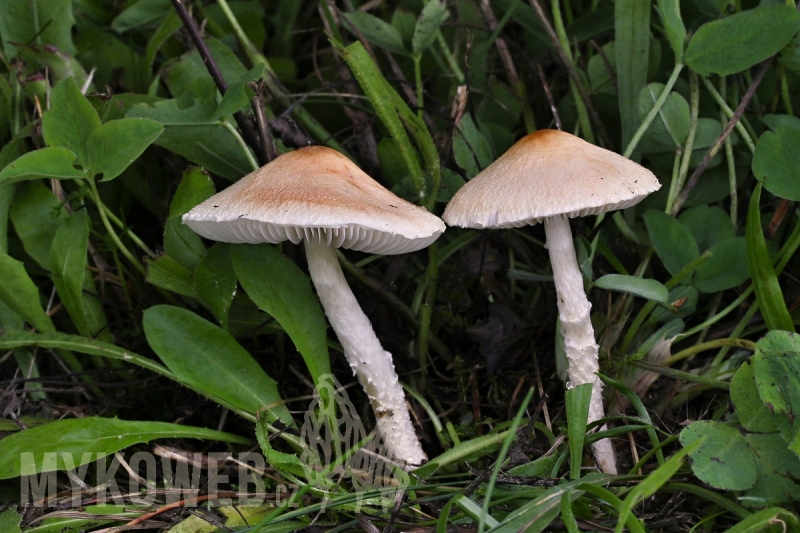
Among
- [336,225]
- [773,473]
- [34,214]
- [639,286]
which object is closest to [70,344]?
[34,214]

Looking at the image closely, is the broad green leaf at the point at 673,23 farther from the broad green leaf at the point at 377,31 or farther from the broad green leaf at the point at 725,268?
the broad green leaf at the point at 377,31

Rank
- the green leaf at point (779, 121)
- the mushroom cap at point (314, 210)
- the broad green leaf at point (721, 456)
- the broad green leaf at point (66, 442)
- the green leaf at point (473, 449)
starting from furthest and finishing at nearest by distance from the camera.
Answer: the green leaf at point (779, 121) < the green leaf at point (473, 449) < the broad green leaf at point (66, 442) < the mushroom cap at point (314, 210) < the broad green leaf at point (721, 456)

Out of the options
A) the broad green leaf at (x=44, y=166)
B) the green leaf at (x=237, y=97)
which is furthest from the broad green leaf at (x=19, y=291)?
the green leaf at (x=237, y=97)

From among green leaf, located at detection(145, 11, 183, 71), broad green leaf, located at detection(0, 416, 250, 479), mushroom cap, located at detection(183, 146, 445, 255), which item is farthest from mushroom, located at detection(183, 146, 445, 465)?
green leaf, located at detection(145, 11, 183, 71)

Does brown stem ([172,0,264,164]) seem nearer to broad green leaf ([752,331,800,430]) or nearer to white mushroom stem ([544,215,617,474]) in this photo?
white mushroom stem ([544,215,617,474])

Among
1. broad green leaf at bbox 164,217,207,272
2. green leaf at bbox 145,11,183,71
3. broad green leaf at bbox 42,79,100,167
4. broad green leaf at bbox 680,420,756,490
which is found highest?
green leaf at bbox 145,11,183,71

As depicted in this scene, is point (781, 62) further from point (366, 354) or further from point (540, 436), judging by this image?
point (366, 354)

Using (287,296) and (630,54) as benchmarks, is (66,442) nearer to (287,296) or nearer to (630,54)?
(287,296)
